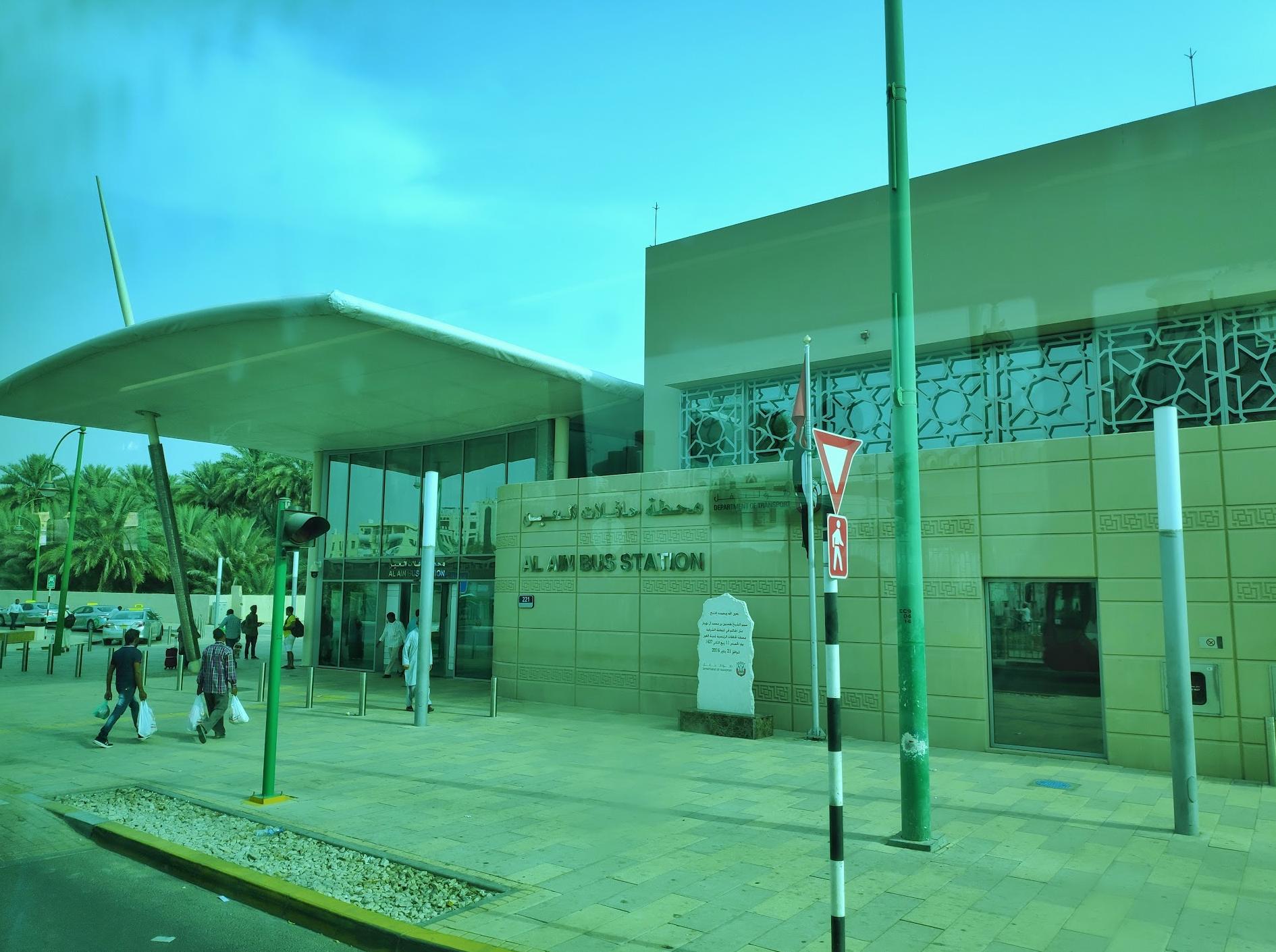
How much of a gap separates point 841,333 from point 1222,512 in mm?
6351

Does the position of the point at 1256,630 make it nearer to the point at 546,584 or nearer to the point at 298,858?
the point at 298,858

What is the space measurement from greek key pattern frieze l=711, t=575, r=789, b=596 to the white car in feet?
96.5

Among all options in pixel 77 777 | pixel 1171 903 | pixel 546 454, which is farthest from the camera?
pixel 546 454

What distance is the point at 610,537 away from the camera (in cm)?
1648

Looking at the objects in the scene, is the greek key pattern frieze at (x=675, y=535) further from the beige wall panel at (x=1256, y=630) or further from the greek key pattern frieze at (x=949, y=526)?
the beige wall panel at (x=1256, y=630)

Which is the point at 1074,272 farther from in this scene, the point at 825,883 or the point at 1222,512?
the point at 825,883

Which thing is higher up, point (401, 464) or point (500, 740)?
point (401, 464)

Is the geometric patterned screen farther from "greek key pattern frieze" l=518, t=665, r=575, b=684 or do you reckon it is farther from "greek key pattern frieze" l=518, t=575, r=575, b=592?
"greek key pattern frieze" l=518, t=665, r=575, b=684

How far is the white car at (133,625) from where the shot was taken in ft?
121

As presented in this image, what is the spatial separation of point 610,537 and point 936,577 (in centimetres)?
611

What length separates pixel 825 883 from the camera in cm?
636

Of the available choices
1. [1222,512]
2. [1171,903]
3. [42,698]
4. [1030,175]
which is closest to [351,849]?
[1171,903]

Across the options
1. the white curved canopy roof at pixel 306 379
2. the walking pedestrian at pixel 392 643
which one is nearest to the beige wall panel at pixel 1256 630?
the white curved canopy roof at pixel 306 379

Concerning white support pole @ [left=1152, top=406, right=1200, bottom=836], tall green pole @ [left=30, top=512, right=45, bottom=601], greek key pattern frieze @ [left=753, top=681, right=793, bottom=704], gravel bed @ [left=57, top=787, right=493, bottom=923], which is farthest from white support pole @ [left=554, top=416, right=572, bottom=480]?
white support pole @ [left=1152, top=406, right=1200, bottom=836]
